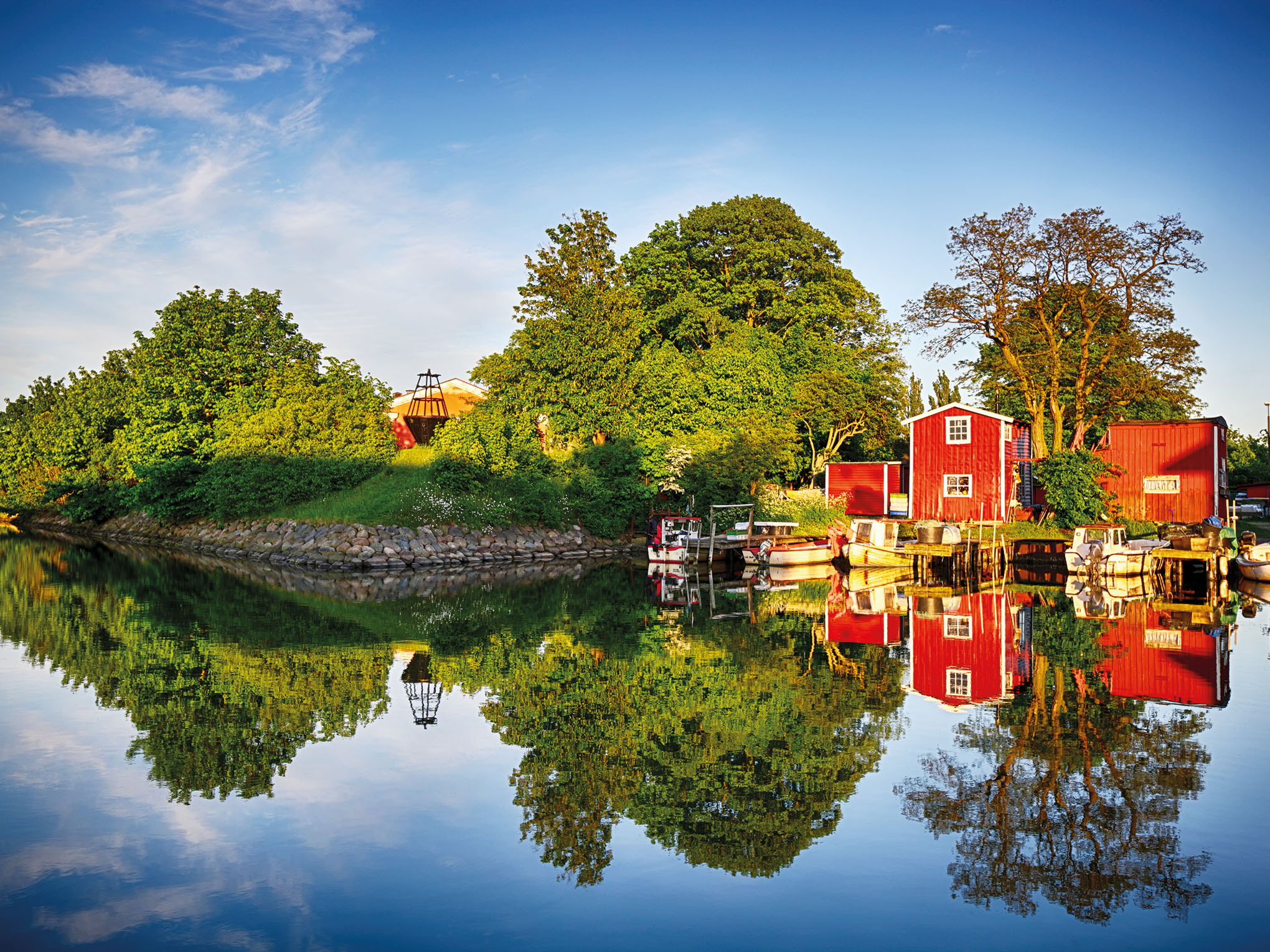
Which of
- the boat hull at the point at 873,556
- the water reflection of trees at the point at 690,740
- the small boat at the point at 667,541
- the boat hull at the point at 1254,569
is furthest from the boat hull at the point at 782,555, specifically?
the water reflection of trees at the point at 690,740

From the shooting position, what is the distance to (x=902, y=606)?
1121 inches

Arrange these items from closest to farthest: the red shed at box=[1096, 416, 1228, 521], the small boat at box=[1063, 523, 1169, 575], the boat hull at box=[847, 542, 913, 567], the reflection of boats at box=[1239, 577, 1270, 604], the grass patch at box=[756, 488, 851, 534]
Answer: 1. the reflection of boats at box=[1239, 577, 1270, 604]
2. the small boat at box=[1063, 523, 1169, 575]
3. the boat hull at box=[847, 542, 913, 567]
4. the red shed at box=[1096, 416, 1228, 521]
5. the grass patch at box=[756, 488, 851, 534]

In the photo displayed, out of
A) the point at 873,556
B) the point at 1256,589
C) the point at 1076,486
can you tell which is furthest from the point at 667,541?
the point at 1256,589

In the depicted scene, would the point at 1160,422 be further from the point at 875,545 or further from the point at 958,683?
the point at 958,683

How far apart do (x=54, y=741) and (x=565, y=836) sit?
808 cm

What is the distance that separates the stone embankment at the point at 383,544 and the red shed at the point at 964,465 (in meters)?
15.5

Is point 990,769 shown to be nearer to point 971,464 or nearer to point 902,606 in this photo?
point 902,606

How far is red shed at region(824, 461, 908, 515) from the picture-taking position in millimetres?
50812

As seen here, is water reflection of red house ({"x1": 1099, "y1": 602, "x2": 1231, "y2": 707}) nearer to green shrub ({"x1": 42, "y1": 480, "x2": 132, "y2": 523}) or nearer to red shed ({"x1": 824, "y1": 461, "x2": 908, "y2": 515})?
red shed ({"x1": 824, "y1": 461, "x2": 908, "y2": 515})

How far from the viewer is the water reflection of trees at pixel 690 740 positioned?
962 centimetres

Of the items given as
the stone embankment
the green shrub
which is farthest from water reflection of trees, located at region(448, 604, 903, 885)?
the green shrub

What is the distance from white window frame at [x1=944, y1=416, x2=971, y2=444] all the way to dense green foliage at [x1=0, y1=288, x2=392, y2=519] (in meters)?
29.4

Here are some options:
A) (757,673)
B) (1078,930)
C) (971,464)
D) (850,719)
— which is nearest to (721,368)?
(971,464)

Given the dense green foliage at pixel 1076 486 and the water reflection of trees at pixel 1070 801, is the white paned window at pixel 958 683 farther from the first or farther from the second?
the dense green foliage at pixel 1076 486
